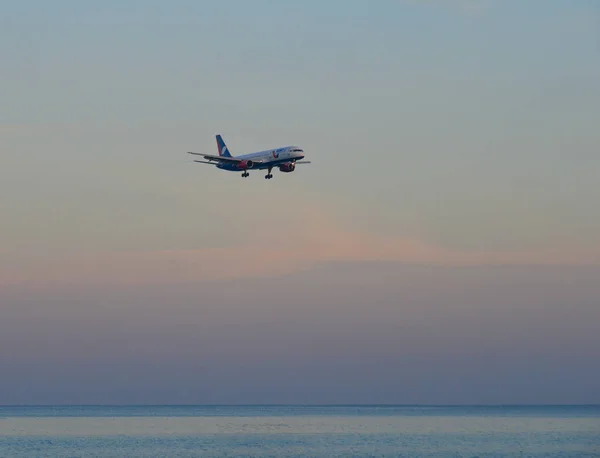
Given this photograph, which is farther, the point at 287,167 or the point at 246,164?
the point at 246,164

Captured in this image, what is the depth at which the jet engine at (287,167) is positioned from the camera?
164 metres

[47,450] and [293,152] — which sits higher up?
[293,152]

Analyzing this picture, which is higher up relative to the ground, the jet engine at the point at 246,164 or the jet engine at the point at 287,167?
the jet engine at the point at 246,164

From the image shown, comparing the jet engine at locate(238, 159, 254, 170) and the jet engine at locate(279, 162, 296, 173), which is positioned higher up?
the jet engine at locate(238, 159, 254, 170)

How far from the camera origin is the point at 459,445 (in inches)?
7106

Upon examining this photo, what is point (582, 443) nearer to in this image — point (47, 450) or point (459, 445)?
point (459, 445)

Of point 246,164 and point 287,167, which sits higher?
point 246,164

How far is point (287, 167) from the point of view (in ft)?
539

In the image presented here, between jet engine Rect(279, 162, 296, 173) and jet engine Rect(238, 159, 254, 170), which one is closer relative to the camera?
jet engine Rect(279, 162, 296, 173)

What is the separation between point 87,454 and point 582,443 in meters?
90.7

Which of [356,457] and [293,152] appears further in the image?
[293,152]

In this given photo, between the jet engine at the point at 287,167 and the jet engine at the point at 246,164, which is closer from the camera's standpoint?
the jet engine at the point at 287,167

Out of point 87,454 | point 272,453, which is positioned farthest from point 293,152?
point 87,454

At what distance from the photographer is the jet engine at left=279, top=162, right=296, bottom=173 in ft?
539
